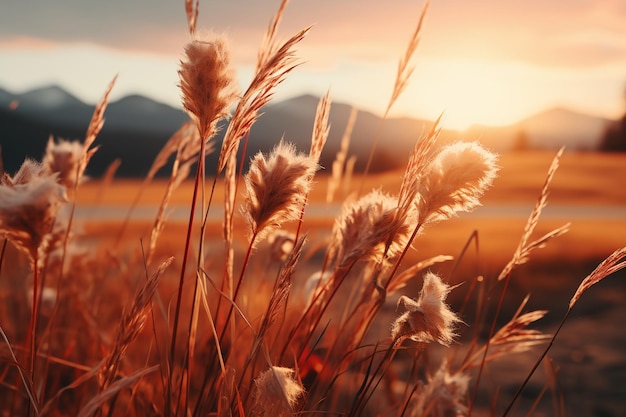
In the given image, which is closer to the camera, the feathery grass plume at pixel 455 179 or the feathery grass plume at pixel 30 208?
the feathery grass plume at pixel 30 208

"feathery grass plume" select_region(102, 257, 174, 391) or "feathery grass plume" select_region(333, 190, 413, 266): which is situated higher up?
"feathery grass plume" select_region(333, 190, 413, 266)

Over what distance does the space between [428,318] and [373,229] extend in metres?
0.17

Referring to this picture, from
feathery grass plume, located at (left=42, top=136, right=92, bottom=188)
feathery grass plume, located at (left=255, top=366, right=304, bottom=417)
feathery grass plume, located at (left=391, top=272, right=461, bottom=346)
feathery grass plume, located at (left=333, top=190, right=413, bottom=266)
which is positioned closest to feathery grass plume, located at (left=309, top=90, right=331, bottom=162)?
feathery grass plume, located at (left=333, top=190, right=413, bottom=266)

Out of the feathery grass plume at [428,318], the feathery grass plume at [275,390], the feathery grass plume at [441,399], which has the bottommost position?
the feathery grass plume at [441,399]

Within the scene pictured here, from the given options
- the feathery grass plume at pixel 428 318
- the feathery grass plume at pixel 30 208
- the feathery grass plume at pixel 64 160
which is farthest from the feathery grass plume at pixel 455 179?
the feathery grass plume at pixel 64 160

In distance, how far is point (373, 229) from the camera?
1.09 metres

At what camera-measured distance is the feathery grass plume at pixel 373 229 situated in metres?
1.08

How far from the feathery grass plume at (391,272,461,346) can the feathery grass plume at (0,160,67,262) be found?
1.81 ft

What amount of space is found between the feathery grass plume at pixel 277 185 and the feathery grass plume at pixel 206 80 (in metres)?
0.10

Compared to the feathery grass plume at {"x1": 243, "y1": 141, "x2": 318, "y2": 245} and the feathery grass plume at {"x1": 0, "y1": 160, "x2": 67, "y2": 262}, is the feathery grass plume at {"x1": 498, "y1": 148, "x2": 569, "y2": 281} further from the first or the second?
the feathery grass plume at {"x1": 0, "y1": 160, "x2": 67, "y2": 262}

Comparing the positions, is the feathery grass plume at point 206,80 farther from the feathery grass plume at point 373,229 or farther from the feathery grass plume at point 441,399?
the feathery grass plume at point 441,399

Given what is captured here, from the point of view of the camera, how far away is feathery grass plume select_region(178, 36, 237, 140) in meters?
1.04

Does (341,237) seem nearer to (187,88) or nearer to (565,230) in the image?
(187,88)

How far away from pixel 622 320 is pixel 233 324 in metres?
3.72
